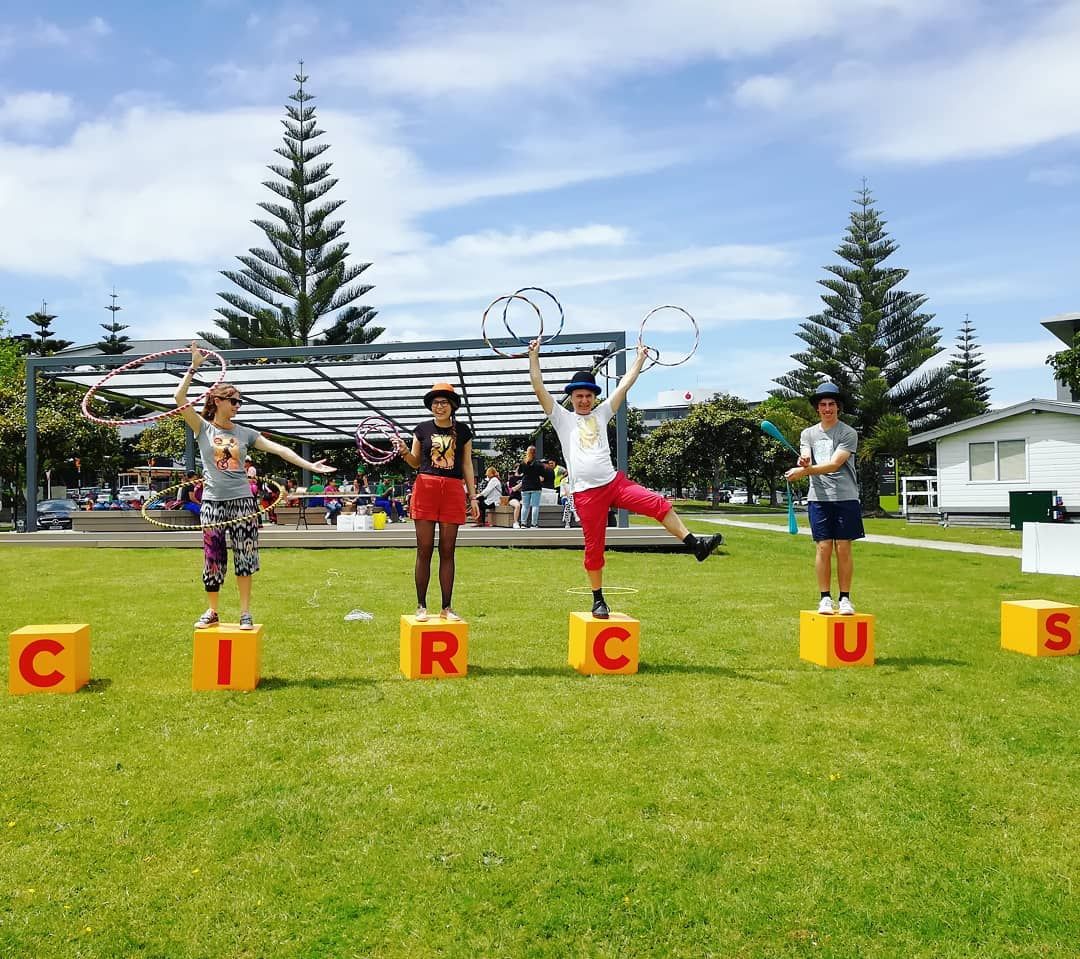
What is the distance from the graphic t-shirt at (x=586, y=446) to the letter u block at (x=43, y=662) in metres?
3.62

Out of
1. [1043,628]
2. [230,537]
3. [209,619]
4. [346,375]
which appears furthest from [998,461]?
[209,619]

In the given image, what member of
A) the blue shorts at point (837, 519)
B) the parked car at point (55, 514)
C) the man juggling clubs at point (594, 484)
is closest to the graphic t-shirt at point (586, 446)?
the man juggling clubs at point (594, 484)

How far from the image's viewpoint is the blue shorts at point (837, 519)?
7355 millimetres

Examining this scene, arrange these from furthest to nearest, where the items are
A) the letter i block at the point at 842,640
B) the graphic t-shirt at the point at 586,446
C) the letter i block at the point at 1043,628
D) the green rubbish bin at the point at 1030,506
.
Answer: the green rubbish bin at the point at 1030,506
the letter i block at the point at 1043,628
the graphic t-shirt at the point at 586,446
the letter i block at the point at 842,640

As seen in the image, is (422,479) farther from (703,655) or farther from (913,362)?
(913,362)

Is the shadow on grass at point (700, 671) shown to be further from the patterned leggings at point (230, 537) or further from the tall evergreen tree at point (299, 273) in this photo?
the tall evergreen tree at point (299, 273)

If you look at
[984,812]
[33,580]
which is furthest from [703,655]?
[33,580]

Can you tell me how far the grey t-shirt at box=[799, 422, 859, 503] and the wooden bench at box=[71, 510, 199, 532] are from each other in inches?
680

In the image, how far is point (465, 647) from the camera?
6.38 m

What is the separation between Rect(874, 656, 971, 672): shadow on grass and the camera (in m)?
6.85

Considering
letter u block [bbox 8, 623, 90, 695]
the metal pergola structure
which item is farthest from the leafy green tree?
letter u block [bbox 8, 623, 90, 695]

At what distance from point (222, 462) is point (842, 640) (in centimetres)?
475

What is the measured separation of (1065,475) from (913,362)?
16605 mm

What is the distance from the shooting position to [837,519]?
24.2 ft
